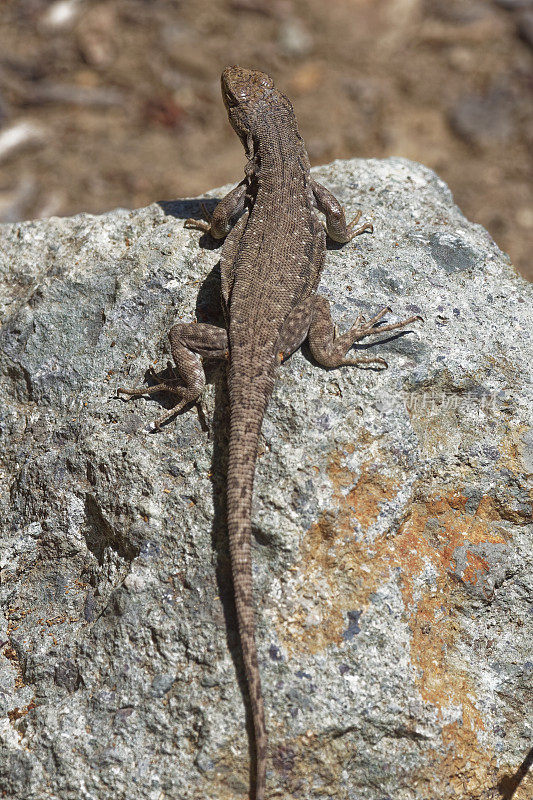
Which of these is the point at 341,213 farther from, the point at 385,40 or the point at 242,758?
the point at 385,40

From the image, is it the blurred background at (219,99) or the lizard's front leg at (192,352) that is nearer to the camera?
the lizard's front leg at (192,352)

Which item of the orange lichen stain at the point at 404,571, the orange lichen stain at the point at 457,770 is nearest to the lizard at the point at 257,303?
the orange lichen stain at the point at 404,571

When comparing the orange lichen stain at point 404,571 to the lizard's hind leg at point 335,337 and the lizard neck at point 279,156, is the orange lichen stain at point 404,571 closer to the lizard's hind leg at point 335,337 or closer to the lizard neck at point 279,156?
the lizard's hind leg at point 335,337

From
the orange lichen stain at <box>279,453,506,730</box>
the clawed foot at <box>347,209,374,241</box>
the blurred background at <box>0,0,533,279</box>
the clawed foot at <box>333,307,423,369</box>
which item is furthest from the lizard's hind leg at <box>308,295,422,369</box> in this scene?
the blurred background at <box>0,0,533,279</box>

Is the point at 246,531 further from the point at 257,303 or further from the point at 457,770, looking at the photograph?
the point at 457,770

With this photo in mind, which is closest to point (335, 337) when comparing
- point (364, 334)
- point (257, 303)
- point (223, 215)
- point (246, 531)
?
point (364, 334)

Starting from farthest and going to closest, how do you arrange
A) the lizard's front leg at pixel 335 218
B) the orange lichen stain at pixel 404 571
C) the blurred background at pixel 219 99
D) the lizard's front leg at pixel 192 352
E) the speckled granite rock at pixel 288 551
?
the blurred background at pixel 219 99 < the lizard's front leg at pixel 335 218 < the lizard's front leg at pixel 192 352 < the orange lichen stain at pixel 404 571 < the speckled granite rock at pixel 288 551
